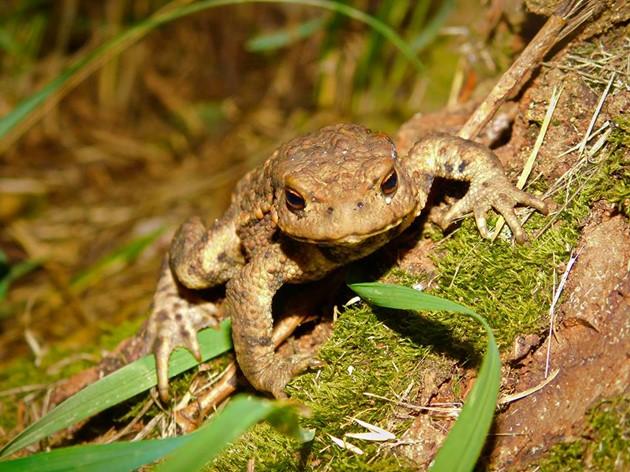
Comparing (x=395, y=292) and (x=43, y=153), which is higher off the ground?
(x=395, y=292)

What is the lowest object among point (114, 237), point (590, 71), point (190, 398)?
point (114, 237)

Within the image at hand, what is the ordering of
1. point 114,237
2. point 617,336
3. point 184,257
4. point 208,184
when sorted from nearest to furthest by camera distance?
point 617,336 → point 184,257 → point 114,237 → point 208,184

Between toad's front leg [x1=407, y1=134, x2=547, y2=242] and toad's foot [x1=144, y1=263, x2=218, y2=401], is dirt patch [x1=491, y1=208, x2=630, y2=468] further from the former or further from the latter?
toad's foot [x1=144, y1=263, x2=218, y2=401]

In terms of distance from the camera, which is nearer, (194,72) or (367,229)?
(367,229)

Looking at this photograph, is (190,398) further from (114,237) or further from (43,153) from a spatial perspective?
(43,153)

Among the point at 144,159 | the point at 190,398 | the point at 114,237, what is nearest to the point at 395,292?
the point at 190,398

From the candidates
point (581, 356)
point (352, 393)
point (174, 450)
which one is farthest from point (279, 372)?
point (581, 356)

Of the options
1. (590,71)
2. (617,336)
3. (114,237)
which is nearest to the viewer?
(617,336)
